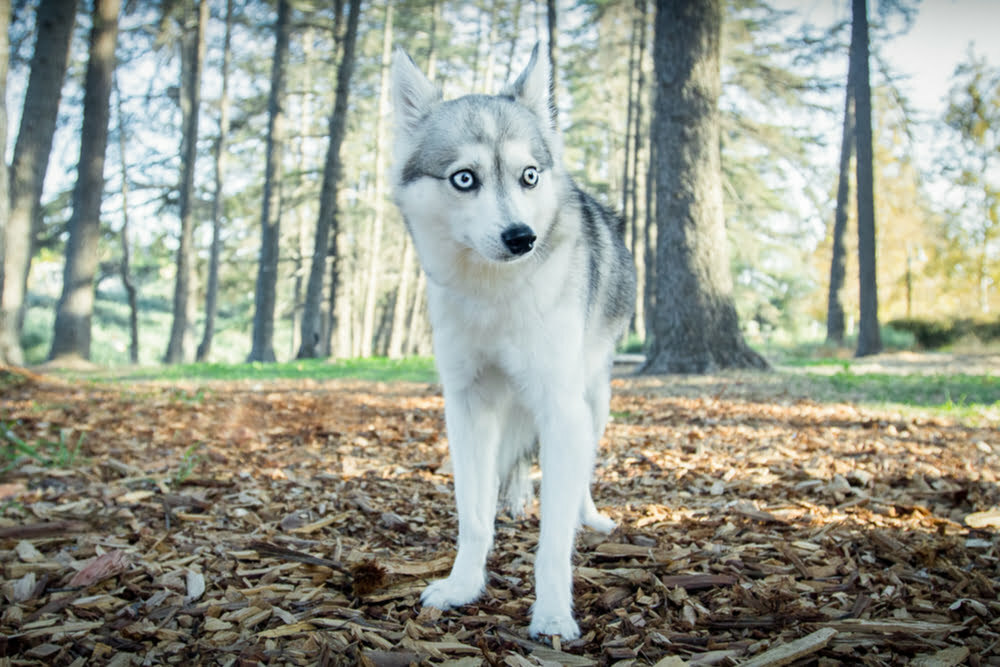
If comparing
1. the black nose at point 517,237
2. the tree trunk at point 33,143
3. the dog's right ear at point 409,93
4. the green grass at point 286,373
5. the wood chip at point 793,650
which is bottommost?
the wood chip at point 793,650

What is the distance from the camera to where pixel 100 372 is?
35.0 ft

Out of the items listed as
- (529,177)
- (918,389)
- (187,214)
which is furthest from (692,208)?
(187,214)

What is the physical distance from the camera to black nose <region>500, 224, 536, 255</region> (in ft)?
7.64

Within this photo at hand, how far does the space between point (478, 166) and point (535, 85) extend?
2.13 ft

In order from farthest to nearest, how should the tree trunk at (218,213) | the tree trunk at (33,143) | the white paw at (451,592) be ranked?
the tree trunk at (218,213) < the tree trunk at (33,143) < the white paw at (451,592)

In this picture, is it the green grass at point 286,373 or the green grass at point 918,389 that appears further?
the green grass at point 286,373

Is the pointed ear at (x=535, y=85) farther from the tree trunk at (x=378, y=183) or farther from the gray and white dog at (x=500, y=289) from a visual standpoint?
the tree trunk at (x=378, y=183)

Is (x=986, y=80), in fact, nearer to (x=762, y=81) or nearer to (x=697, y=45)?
(x=762, y=81)

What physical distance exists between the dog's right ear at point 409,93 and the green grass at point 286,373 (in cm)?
750

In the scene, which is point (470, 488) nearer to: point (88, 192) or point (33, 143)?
point (33, 143)

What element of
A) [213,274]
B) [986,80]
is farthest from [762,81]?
[213,274]

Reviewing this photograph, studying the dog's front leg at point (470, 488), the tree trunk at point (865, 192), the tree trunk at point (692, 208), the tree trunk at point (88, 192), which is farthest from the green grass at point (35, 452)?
the tree trunk at point (865, 192)

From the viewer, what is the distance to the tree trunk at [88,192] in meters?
11.5

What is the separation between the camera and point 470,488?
2768 millimetres
